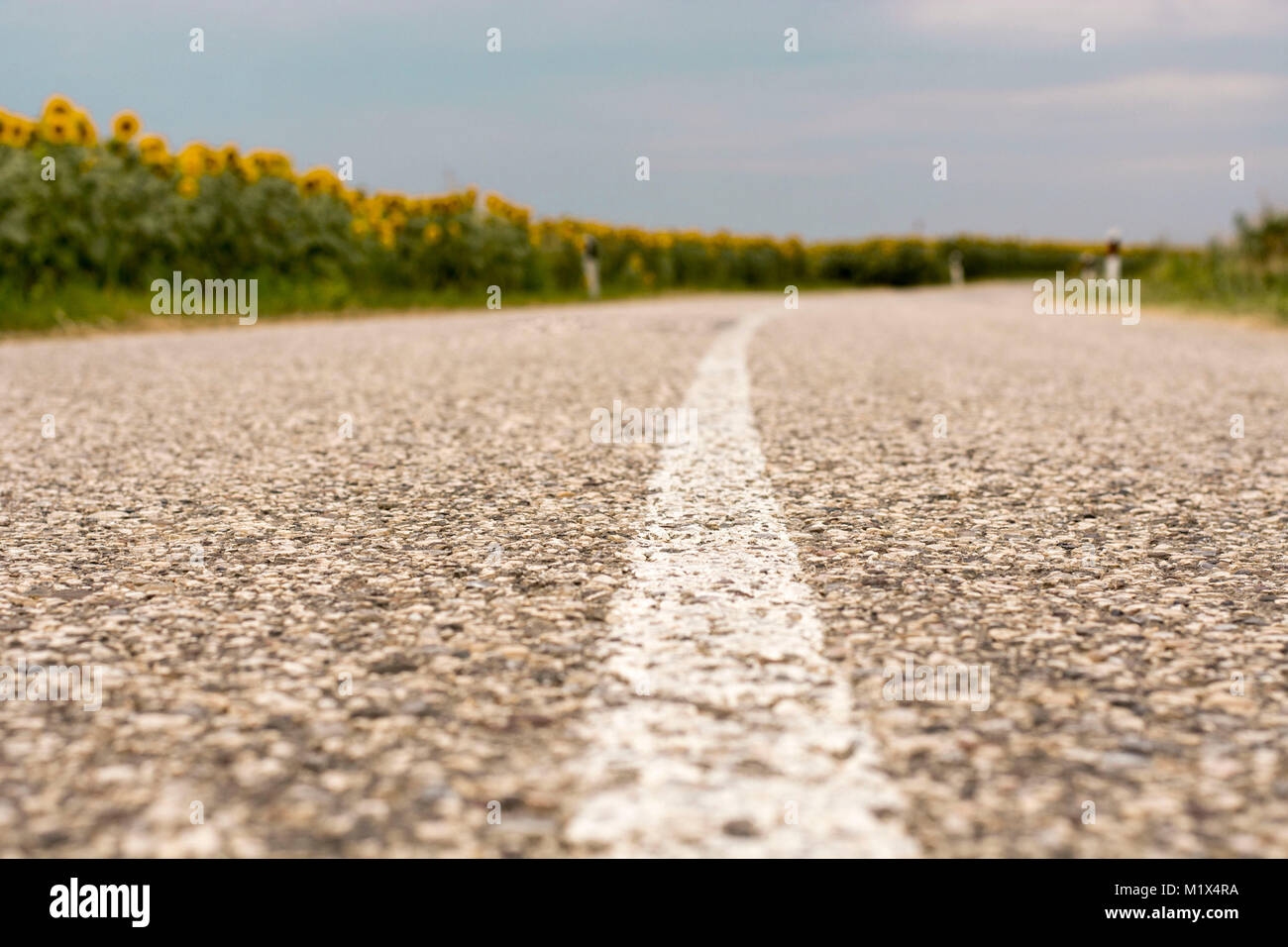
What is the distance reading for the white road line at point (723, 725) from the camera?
1.42 meters

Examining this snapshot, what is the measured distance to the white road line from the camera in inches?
55.9

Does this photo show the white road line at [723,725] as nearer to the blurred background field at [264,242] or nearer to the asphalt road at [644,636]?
the asphalt road at [644,636]

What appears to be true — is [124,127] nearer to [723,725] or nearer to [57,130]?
[57,130]

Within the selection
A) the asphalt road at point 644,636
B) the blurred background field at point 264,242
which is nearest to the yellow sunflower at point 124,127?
the blurred background field at point 264,242

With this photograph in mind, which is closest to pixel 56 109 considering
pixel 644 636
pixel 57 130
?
pixel 57 130

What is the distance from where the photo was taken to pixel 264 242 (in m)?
15.2

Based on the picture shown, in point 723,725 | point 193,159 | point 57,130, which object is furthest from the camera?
point 193,159

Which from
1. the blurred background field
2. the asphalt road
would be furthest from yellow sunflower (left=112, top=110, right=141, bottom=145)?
the asphalt road

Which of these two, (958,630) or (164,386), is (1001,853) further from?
(164,386)

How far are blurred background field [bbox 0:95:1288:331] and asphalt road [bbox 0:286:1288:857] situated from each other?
815 cm

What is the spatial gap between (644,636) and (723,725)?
40cm

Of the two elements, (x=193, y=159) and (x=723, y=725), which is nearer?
(x=723, y=725)

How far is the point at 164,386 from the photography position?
6.02 meters
